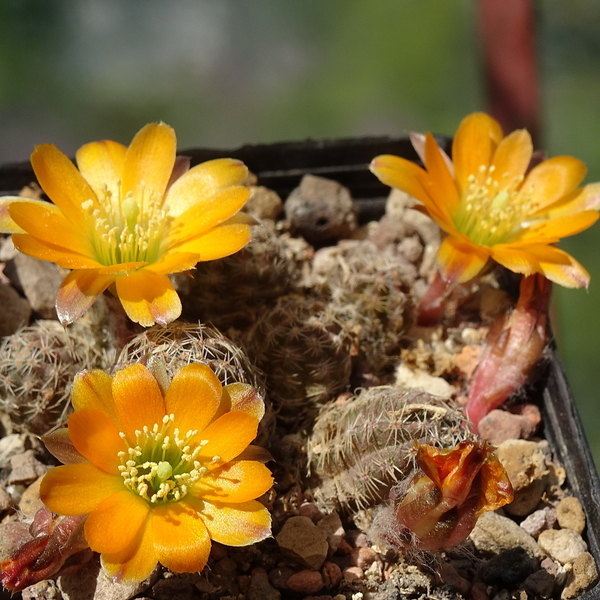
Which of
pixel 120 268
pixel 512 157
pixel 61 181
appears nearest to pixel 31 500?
pixel 120 268

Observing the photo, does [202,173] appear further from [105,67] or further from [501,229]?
[105,67]

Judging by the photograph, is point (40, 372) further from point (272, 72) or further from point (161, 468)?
point (272, 72)

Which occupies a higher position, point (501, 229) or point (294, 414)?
point (501, 229)

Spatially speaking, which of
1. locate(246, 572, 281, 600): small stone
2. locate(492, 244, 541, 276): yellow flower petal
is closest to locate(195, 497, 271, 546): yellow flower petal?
locate(246, 572, 281, 600): small stone

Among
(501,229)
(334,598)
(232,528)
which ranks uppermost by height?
(501,229)

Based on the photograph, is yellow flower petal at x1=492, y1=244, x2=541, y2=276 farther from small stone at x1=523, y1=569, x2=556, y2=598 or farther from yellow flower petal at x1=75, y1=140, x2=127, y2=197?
yellow flower petal at x1=75, y1=140, x2=127, y2=197

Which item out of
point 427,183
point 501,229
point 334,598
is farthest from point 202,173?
point 334,598

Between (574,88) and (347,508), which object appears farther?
(574,88)
